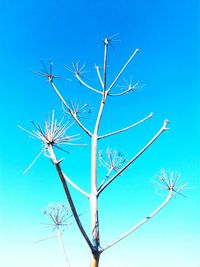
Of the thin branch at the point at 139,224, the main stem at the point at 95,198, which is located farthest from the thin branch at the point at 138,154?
the thin branch at the point at 139,224

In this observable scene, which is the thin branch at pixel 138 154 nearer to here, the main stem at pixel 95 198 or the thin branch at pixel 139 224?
the main stem at pixel 95 198

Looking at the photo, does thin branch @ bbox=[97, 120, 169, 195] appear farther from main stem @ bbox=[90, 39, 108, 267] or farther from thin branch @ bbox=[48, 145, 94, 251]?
thin branch @ bbox=[48, 145, 94, 251]

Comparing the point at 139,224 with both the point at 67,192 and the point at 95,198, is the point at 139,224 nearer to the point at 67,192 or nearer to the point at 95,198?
the point at 95,198

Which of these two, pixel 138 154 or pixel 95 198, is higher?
pixel 138 154

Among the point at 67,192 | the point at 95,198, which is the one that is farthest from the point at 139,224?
the point at 67,192

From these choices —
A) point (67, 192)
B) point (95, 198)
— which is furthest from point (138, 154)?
point (67, 192)

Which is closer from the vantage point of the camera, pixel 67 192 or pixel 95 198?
pixel 67 192

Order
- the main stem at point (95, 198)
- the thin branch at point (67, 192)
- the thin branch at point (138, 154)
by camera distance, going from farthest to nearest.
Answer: the thin branch at point (138, 154) < the main stem at point (95, 198) < the thin branch at point (67, 192)

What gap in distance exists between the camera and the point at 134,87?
25.0 feet

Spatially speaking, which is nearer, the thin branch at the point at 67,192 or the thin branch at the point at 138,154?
the thin branch at the point at 67,192

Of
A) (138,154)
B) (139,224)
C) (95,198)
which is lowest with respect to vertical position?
(139,224)

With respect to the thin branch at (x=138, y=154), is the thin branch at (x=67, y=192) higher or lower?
lower

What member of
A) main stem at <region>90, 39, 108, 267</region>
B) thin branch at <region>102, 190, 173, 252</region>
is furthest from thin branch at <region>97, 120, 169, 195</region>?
thin branch at <region>102, 190, 173, 252</region>

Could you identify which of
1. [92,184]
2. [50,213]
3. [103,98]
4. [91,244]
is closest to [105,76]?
[103,98]
